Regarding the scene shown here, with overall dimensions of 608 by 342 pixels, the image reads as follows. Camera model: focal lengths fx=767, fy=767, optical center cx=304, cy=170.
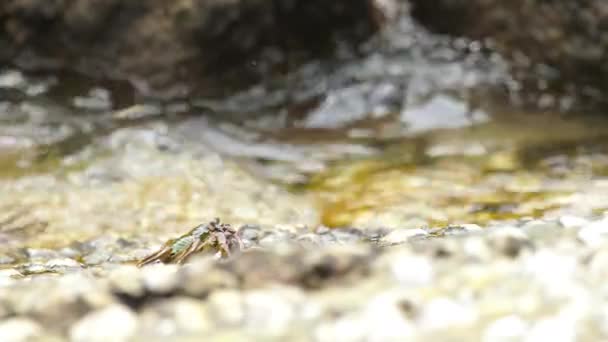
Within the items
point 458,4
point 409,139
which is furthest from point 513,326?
point 458,4

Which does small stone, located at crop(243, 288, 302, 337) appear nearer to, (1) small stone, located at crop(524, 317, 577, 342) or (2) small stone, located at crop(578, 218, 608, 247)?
(1) small stone, located at crop(524, 317, 577, 342)

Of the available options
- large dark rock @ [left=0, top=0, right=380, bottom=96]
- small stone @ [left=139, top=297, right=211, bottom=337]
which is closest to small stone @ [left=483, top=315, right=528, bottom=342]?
small stone @ [left=139, top=297, right=211, bottom=337]

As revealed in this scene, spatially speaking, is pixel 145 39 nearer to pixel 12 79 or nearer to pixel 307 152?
pixel 12 79

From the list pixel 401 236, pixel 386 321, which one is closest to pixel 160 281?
pixel 386 321

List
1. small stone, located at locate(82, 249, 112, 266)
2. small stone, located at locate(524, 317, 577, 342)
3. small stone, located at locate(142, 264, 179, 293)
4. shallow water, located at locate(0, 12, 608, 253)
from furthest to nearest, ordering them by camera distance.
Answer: shallow water, located at locate(0, 12, 608, 253)
small stone, located at locate(82, 249, 112, 266)
small stone, located at locate(142, 264, 179, 293)
small stone, located at locate(524, 317, 577, 342)

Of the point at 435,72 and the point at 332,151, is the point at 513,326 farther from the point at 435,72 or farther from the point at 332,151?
the point at 435,72

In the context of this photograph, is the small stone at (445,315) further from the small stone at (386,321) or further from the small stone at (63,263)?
the small stone at (63,263)

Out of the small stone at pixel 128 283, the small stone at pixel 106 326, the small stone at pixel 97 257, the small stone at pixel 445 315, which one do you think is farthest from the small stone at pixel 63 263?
the small stone at pixel 445 315
